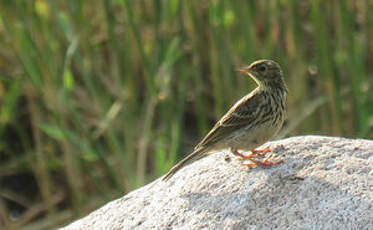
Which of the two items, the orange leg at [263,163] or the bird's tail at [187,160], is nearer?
the orange leg at [263,163]

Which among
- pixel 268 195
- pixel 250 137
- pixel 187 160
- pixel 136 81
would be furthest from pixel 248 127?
pixel 136 81

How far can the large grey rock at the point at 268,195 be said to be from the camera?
12.5ft

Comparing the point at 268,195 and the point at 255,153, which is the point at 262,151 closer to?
the point at 255,153

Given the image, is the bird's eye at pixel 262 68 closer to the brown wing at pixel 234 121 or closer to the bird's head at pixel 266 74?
the bird's head at pixel 266 74

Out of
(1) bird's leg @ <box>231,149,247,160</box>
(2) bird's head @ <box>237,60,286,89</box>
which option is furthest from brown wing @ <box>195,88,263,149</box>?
(2) bird's head @ <box>237,60,286,89</box>

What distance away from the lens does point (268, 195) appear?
4047 mm

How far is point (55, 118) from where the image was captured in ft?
22.6

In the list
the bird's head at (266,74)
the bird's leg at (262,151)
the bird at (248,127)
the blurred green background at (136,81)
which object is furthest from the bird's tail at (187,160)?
the blurred green background at (136,81)

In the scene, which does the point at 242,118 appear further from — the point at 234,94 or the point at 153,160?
the point at 153,160

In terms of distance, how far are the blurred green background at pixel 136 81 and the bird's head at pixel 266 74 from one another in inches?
52.9

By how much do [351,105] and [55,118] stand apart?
2814 millimetres

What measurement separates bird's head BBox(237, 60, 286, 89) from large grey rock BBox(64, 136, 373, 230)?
2.25ft

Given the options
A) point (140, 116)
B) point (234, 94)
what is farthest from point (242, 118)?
point (140, 116)

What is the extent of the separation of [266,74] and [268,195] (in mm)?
1461
